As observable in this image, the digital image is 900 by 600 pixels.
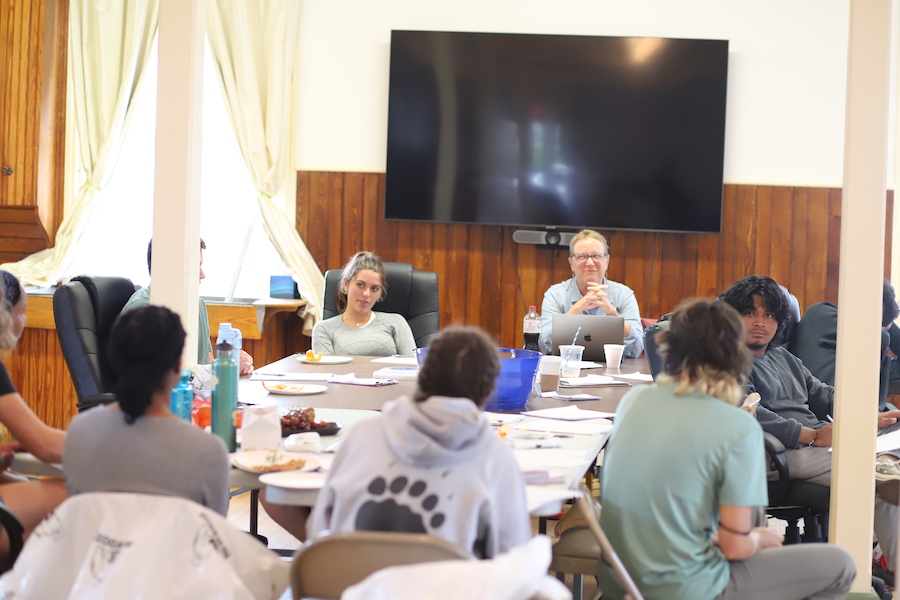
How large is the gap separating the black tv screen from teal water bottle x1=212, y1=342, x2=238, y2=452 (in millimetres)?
3146

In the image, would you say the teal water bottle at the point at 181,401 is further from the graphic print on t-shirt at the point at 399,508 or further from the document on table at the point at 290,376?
the document on table at the point at 290,376

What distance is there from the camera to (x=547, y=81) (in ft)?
16.1

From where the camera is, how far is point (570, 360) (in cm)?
302

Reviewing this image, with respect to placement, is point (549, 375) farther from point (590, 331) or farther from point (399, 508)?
point (399, 508)

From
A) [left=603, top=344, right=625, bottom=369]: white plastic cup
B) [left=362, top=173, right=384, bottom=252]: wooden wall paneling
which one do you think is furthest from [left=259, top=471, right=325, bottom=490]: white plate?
[left=362, top=173, right=384, bottom=252]: wooden wall paneling

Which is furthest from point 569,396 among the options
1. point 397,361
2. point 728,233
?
point 728,233

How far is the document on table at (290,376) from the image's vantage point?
9.62 ft

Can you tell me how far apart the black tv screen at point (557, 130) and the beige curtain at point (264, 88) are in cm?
64

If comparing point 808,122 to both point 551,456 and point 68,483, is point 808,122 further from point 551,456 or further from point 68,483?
point 68,483

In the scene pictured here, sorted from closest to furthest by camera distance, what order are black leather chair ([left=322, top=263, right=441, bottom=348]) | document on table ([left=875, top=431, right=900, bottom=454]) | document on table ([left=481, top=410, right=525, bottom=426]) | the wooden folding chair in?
the wooden folding chair, document on table ([left=481, top=410, right=525, bottom=426]), document on table ([left=875, top=431, right=900, bottom=454]), black leather chair ([left=322, top=263, right=441, bottom=348])

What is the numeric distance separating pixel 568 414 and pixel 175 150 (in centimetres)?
134

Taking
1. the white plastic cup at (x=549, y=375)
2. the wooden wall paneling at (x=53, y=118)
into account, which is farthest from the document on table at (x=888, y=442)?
the wooden wall paneling at (x=53, y=118)

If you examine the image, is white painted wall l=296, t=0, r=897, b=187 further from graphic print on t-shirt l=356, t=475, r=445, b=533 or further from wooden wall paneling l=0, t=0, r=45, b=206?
graphic print on t-shirt l=356, t=475, r=445, b=533

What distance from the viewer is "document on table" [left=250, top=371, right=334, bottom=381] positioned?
293cm
